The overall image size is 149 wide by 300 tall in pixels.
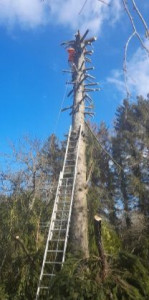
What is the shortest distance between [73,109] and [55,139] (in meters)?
13.8

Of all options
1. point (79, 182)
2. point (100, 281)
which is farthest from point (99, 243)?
point (79, 182)

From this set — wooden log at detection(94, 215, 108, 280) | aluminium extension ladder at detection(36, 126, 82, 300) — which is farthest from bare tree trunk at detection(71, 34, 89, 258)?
wooden log at detection(94, 215, 108, 280)

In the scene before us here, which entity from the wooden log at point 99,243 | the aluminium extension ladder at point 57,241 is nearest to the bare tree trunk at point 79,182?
the aluminium extension ladder at point 57,241

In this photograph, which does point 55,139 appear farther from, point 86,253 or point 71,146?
point 86,253

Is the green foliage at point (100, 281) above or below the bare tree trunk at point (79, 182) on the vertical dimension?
below

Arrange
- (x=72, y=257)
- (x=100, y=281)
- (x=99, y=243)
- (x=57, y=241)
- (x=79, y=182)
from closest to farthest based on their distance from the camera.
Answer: (x=100, y=281) < (x=99, y=243) < (x=72, y=257) < (x=57, y=241) < (x=79, y=182)

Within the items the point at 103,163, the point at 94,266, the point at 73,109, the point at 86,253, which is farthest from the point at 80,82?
the point at 103,163

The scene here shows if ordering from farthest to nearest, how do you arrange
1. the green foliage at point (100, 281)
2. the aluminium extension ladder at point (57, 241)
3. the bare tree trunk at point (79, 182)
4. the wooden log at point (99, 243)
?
1. the bare tree trunk at point (79, 182)
2. the aluminium extension ladder at point (57, 241)
3. the wooden log at point (99, 243)
4. the green foliage at point (100, 281)

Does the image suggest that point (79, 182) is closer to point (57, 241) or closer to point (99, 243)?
point (57, 241)

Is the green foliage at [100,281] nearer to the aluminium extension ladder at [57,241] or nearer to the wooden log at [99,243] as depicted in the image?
the wooden log at [99,243]

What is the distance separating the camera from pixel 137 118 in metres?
20.9

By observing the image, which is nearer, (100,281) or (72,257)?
(100,281)

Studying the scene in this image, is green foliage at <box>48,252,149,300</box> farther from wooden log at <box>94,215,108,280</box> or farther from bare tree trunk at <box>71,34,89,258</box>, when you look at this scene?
bare tree trunk at <box>71,34,89,258</box>

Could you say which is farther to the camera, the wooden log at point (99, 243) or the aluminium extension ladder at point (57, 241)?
the aluminium extension ladder at point (57, 241)
